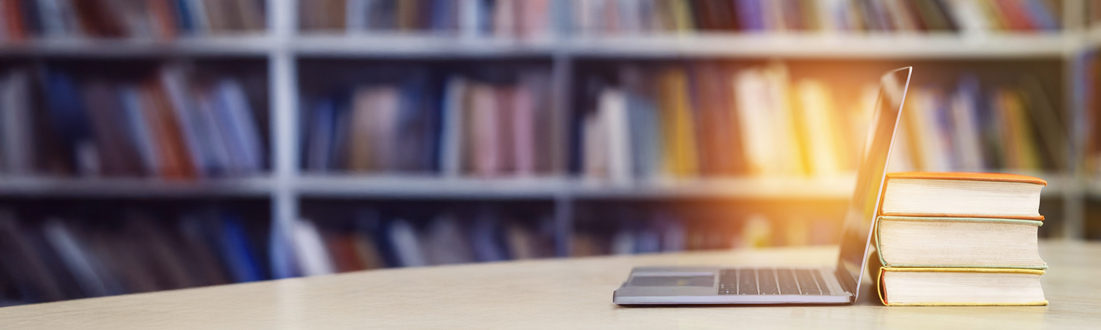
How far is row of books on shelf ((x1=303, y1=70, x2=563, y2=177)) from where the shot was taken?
75.9 inches

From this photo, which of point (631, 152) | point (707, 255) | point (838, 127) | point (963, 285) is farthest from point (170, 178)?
point (963, 285)

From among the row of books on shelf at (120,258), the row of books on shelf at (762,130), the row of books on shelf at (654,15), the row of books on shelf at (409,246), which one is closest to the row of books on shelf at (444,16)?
the row of books on shelf at (654,15)

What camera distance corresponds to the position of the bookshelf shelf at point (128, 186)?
191 centimetres

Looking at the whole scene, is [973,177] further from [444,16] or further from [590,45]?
[444,16]

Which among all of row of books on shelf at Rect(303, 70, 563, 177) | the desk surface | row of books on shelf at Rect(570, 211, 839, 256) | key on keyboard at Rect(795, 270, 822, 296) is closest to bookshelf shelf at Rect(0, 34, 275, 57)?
row of books on shelf at Rect(303, 70, 563, 177)

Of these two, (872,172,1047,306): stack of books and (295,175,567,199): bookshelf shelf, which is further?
(295,175,567,199): bookshelf shelf

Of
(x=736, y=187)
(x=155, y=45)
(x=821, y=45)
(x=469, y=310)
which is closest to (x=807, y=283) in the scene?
(x=469, y=310)

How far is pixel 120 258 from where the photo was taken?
6.40 feet

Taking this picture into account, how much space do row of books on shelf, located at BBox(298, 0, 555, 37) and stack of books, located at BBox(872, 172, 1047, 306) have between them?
139 centimetres

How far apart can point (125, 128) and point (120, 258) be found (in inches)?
12.7

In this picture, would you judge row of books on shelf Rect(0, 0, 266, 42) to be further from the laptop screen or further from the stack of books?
the stack of books

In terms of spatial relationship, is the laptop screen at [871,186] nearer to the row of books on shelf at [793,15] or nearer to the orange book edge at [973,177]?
the orange book edge at [973,177]

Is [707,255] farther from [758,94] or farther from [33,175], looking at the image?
[33,175]

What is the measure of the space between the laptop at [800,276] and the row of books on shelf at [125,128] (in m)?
1.43
